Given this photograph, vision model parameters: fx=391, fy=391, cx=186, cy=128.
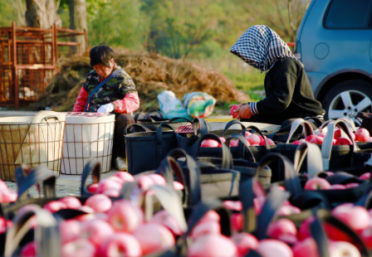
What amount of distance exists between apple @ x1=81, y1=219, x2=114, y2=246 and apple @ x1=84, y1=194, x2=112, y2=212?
0.67ft

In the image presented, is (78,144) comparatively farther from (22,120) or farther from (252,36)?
(252,36)

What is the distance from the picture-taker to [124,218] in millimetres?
996

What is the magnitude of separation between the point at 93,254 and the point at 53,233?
0.40 ft

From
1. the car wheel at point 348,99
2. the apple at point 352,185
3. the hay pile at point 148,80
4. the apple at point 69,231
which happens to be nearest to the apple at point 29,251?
the apple at point 69,231

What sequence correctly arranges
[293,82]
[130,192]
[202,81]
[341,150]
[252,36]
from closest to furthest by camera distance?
[130,192] < [341,150] < [293,82] < [252,36] < [202,81]

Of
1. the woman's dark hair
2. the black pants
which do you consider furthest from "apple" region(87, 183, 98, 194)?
the woman's dark hair

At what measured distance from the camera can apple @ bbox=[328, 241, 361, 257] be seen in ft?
2.93

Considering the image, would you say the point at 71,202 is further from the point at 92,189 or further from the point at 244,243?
the point at 244,243

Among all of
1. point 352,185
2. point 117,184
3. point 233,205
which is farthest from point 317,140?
point 117,184

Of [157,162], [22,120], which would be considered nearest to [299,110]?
[157,162]

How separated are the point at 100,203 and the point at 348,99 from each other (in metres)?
4.59

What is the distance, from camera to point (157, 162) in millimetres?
2723

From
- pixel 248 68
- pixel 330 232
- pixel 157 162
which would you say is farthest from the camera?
pixel 248 68

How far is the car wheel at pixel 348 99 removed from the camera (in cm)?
496
